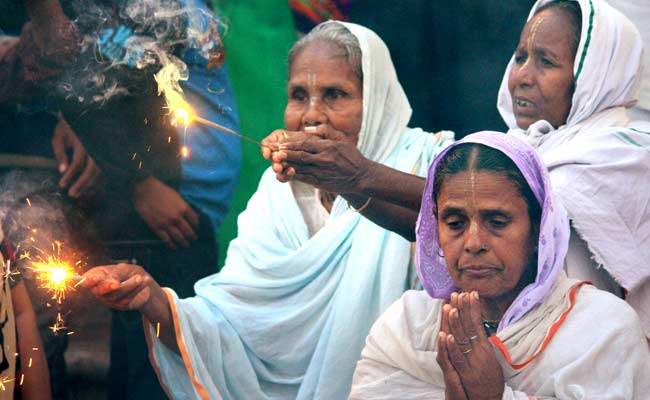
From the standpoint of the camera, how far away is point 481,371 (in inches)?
136

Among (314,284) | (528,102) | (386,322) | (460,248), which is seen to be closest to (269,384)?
(314,284)

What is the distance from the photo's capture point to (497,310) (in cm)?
372

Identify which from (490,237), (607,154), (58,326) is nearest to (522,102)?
(607,154)

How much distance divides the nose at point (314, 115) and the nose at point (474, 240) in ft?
3.44

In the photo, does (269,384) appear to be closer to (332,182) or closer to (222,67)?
(332,182)

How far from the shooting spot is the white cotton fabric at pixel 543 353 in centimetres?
340

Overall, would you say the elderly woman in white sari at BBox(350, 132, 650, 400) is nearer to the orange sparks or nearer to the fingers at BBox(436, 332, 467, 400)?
the fingers at BBox(436, 332, 467, 400)

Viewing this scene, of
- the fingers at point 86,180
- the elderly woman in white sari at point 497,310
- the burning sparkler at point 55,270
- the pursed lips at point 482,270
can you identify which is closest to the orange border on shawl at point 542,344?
the elderly woman in white sari at point 497,310

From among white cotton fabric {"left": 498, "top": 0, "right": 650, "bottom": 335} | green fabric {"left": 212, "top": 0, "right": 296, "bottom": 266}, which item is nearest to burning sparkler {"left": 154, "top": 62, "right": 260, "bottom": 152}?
green fabric {"left": 212, "top": 0, "right": 296, "bottom": 266}

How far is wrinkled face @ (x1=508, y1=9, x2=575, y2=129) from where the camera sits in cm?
433

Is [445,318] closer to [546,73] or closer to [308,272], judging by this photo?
[308,272]

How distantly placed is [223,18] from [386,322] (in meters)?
1.61

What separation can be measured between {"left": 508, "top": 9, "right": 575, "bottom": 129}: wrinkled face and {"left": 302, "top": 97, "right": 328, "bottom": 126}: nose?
762 millimetres

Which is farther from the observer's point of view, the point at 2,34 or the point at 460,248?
the point at 2,34
